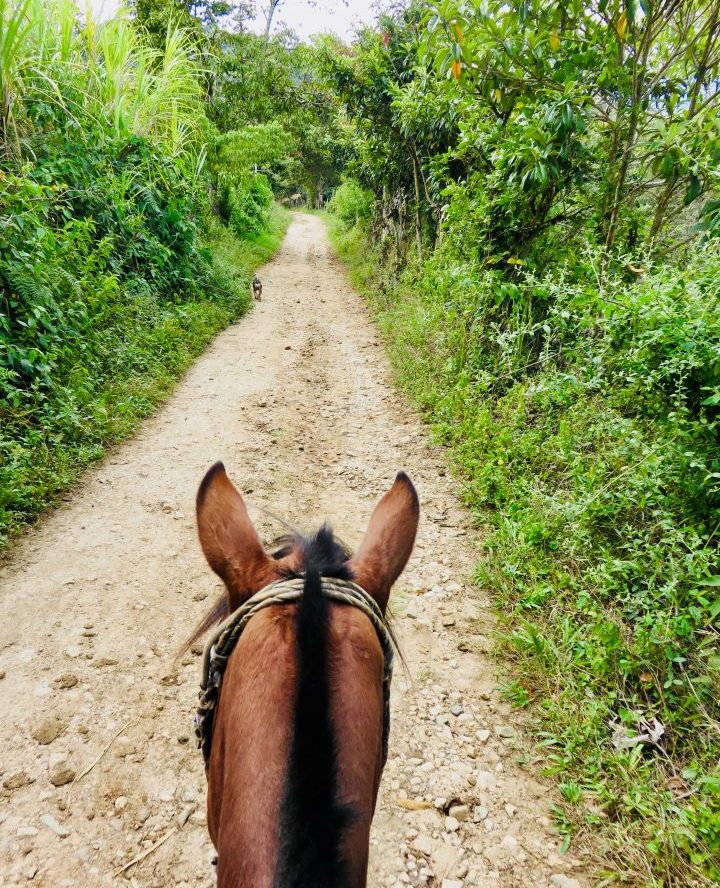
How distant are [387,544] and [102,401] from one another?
14.7 feet

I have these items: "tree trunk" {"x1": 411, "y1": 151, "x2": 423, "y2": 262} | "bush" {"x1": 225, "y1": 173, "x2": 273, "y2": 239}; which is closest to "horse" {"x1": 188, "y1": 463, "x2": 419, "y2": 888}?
"tree trunk" {"x1": 411, "y1": 151, "x2": 423, "y2": 262}

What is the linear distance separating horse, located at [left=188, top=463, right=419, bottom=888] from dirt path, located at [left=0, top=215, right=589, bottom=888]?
1.18 m

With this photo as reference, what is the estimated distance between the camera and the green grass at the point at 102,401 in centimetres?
370

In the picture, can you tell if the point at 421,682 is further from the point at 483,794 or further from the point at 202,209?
the point at 202,209

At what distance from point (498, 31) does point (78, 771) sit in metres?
5.13

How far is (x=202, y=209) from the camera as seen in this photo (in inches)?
367

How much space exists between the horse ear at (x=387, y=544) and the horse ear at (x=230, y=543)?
0.79 ft

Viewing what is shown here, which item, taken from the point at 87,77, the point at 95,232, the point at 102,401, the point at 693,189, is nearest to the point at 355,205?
the point at 87,77

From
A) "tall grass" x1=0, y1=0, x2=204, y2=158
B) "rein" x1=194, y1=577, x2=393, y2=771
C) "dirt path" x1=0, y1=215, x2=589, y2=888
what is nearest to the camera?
"rein" x1=194, y1=577, x2=393, y2=771

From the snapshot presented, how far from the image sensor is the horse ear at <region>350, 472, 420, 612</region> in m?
1.26

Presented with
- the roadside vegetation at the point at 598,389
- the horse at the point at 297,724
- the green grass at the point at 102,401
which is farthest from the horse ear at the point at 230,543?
the green grass at the point at 102,401

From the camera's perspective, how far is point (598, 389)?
3.57 metres

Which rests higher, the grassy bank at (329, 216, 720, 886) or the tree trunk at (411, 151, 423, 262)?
the tree trunk at (411, 151, 423, 262)

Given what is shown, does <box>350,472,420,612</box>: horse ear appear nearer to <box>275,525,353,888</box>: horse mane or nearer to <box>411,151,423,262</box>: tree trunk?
<box>275,525,353,888</box>: horse mane
